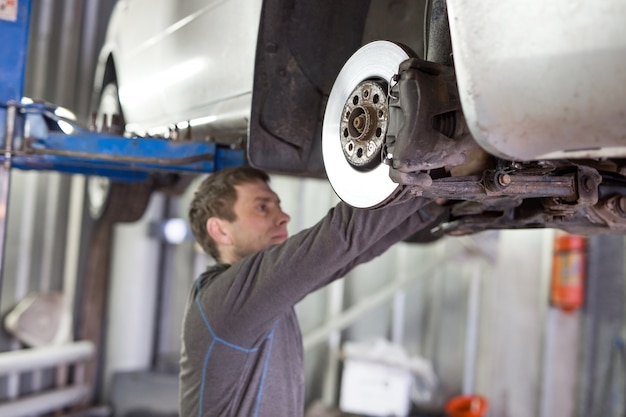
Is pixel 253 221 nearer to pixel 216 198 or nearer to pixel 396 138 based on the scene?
pixel 216 198

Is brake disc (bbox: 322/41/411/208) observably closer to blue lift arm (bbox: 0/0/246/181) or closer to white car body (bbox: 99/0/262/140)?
white car body (bbox: 99/0/262/140)

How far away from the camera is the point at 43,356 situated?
3.63 metres

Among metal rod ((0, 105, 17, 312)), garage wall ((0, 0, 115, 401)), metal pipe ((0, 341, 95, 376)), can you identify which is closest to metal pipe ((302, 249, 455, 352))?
metal pipe ((0, 341, 95, 376))

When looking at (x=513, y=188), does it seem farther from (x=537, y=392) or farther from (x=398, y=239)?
(x=537, y=392)

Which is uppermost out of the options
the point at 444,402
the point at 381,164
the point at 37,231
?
the point at 381,164

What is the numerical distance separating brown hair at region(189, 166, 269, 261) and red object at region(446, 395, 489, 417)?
3.31 meters

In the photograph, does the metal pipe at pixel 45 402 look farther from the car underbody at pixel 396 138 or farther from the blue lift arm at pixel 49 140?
the car underbody at pixel 396 138

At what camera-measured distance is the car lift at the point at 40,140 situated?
76.4 inches

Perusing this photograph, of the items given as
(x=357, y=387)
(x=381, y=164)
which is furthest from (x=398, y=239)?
(x=357, y=387)

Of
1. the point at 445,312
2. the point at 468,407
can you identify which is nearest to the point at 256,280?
the point at 468,407

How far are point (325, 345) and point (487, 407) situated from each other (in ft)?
4.18

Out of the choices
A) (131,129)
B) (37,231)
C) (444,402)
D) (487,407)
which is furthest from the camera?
(444,402)

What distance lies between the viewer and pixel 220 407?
1.81 meters

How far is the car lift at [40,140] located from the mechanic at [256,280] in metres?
0.16
